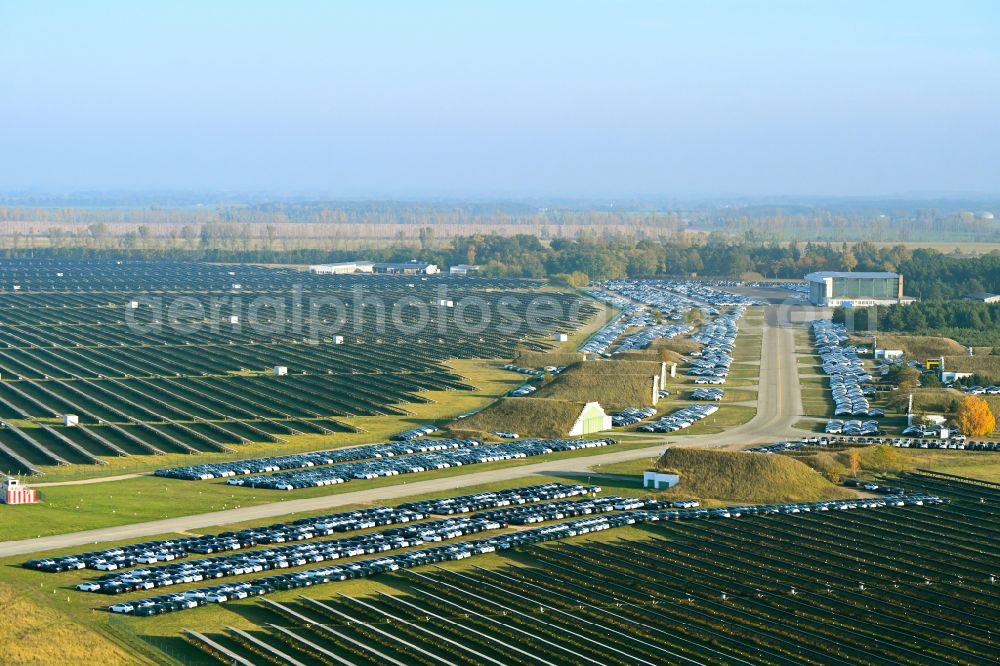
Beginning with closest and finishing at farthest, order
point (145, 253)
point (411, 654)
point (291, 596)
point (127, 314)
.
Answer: point (411, 654), point (291, 596), point (127, 314), point (145, 253)

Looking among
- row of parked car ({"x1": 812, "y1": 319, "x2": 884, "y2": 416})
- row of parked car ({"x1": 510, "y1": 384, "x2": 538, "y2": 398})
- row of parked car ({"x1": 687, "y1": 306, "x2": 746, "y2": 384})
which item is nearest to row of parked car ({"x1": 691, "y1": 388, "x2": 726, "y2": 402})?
row of parked car ({"x1": 687, "y1": 306, "x2": 746, "y2": 384})

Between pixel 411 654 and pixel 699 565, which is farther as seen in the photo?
pixel 699 565

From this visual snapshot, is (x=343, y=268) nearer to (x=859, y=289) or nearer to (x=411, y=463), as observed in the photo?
(x=859, y=289)

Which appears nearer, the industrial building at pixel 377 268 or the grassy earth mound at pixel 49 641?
the grassy earth mound at pixel 49 641

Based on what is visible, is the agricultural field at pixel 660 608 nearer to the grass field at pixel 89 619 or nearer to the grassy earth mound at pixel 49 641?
the grass field at pixel 89 619

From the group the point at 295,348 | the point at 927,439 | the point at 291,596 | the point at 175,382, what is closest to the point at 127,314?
the point at 295,348

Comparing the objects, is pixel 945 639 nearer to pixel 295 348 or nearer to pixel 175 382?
pixel 175 382

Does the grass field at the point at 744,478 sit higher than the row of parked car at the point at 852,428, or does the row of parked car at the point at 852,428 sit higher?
the grass field at the point at 744,478

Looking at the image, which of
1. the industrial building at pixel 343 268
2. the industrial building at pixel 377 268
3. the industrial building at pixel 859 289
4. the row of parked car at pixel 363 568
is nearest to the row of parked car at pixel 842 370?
the industrial building at pixel 859 289

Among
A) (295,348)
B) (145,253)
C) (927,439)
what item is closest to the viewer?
(927,439)
